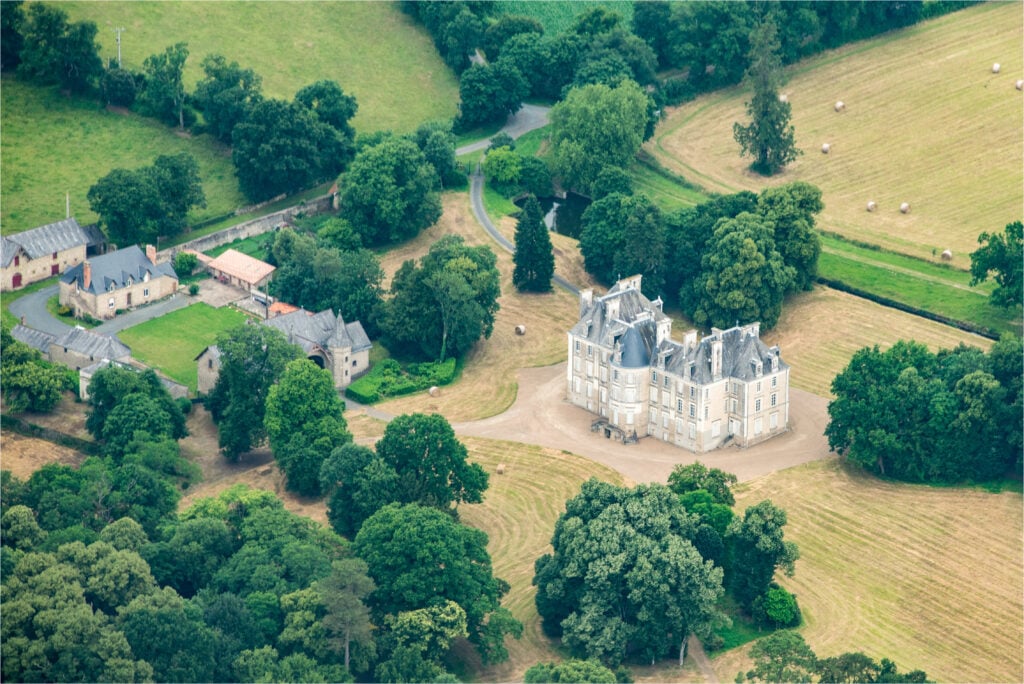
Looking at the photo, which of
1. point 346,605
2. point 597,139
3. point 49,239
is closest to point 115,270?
point 49,239

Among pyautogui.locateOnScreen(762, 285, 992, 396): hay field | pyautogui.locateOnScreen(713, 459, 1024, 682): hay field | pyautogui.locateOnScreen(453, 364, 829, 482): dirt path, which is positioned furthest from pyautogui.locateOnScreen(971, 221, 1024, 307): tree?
pyautogui.locateOnScreen(713, 459, 1024, 682): hay field

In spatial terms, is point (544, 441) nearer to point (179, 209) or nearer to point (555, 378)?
point (555, 378)

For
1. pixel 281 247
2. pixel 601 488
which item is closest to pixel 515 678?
pixel 601 488

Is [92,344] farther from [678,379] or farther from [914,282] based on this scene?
[914,282]

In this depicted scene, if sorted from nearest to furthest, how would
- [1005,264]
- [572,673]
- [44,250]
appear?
[572,673] < [1005,264] < [44,250]

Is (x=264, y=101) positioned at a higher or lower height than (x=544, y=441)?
higher

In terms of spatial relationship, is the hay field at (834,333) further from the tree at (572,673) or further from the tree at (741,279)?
the tree at (572,673)
